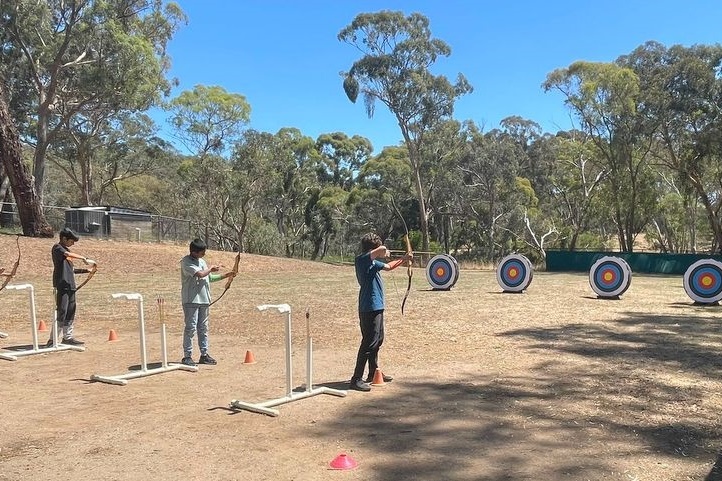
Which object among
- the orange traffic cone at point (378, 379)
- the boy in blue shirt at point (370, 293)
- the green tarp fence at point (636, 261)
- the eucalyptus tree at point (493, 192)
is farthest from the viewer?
the eucalyptus tree at point (493, 192)

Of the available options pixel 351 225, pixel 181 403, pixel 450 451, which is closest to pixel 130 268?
pixel 181 403

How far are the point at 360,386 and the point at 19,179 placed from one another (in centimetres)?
2491

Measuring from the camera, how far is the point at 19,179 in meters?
26.6

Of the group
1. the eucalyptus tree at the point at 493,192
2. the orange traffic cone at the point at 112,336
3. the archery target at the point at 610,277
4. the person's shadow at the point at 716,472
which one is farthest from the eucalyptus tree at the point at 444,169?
the person's shadow at the point at 716,472

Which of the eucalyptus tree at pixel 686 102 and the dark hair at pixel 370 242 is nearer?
the dark hair at pixel 370 242

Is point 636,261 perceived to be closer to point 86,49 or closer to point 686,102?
point 686,102

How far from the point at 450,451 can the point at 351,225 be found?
178ft

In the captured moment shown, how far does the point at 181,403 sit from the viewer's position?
6184 mm

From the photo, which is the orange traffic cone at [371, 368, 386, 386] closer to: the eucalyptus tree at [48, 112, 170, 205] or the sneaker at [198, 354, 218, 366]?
the sneaker at [198, 354, 218, 366]

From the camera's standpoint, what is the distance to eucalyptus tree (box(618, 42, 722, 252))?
35.3 meters

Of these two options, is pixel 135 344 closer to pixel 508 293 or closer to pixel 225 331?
pixel 225 331

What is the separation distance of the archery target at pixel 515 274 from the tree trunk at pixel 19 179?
20.5m

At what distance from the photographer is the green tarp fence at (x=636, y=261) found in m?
35.8

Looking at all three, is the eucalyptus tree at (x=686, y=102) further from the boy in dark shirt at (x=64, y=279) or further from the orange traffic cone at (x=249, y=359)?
the boy in dark shirt at (x=64, y=279)
